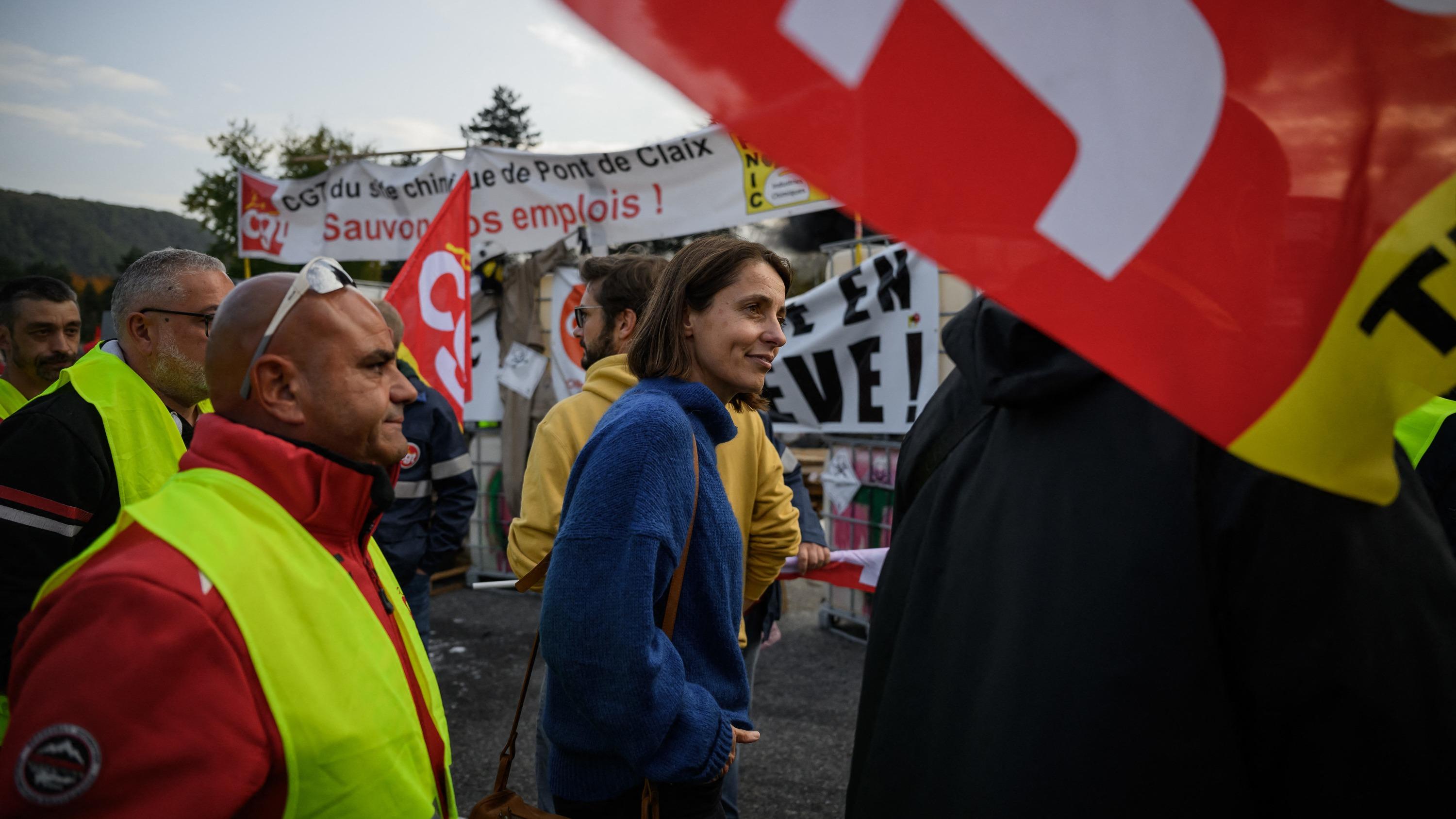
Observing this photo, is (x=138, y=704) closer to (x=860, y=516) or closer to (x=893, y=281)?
(x=893, y=281)

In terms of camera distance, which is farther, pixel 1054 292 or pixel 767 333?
pixel 767 333

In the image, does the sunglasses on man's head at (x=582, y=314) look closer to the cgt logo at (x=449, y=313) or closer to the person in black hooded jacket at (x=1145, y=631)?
the cgt logo at (x=449, y=313)

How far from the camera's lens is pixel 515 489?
7.80 m

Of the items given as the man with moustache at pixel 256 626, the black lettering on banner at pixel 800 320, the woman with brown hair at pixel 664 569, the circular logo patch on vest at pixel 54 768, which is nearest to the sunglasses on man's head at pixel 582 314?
the woman with brown hair at pixel 664 569

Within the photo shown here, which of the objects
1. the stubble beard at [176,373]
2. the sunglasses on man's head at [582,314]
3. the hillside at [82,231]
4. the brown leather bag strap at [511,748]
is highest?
the hillside at [82,231]

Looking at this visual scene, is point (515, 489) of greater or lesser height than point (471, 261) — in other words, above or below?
below

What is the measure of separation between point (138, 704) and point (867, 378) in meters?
5.08

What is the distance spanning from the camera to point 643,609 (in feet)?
5.41

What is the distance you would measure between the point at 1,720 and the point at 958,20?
8.82 ft

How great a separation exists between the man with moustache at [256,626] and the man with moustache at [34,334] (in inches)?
149

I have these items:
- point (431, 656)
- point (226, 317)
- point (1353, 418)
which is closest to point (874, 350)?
point (431, 656)

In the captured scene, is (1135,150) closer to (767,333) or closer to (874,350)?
(767,333)

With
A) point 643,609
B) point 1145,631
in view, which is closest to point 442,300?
point 643,609

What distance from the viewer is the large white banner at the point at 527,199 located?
6691 millimetres
